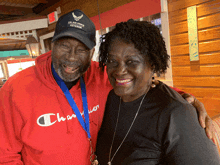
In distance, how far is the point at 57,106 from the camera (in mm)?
1203

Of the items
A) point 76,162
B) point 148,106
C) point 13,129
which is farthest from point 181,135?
point 13,129

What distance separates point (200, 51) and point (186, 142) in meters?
2.36

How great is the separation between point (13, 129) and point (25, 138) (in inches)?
4.3

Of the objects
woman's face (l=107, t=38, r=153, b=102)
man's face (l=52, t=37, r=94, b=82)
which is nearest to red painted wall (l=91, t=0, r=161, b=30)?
man's face (l=52, t=37, r=94, b=82)

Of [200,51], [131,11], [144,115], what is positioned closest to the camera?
[144,115]

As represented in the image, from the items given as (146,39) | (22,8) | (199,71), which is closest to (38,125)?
(146,39)

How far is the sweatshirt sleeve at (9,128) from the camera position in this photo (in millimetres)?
1122

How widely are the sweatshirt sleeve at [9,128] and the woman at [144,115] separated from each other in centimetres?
56

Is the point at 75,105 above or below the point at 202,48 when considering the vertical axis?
below

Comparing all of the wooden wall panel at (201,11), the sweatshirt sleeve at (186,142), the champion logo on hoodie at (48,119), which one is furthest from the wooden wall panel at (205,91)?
the champion logo on hoodie at (48,119)

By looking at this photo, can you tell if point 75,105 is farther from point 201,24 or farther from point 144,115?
point 201,24

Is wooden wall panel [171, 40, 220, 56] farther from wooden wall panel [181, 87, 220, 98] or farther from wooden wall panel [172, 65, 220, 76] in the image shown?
wooden wall panel [181, 87, 220, 98]

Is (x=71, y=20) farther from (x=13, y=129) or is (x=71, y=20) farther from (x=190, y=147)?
(x=190, y=147)

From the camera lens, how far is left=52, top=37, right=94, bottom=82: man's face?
1.26 metres
